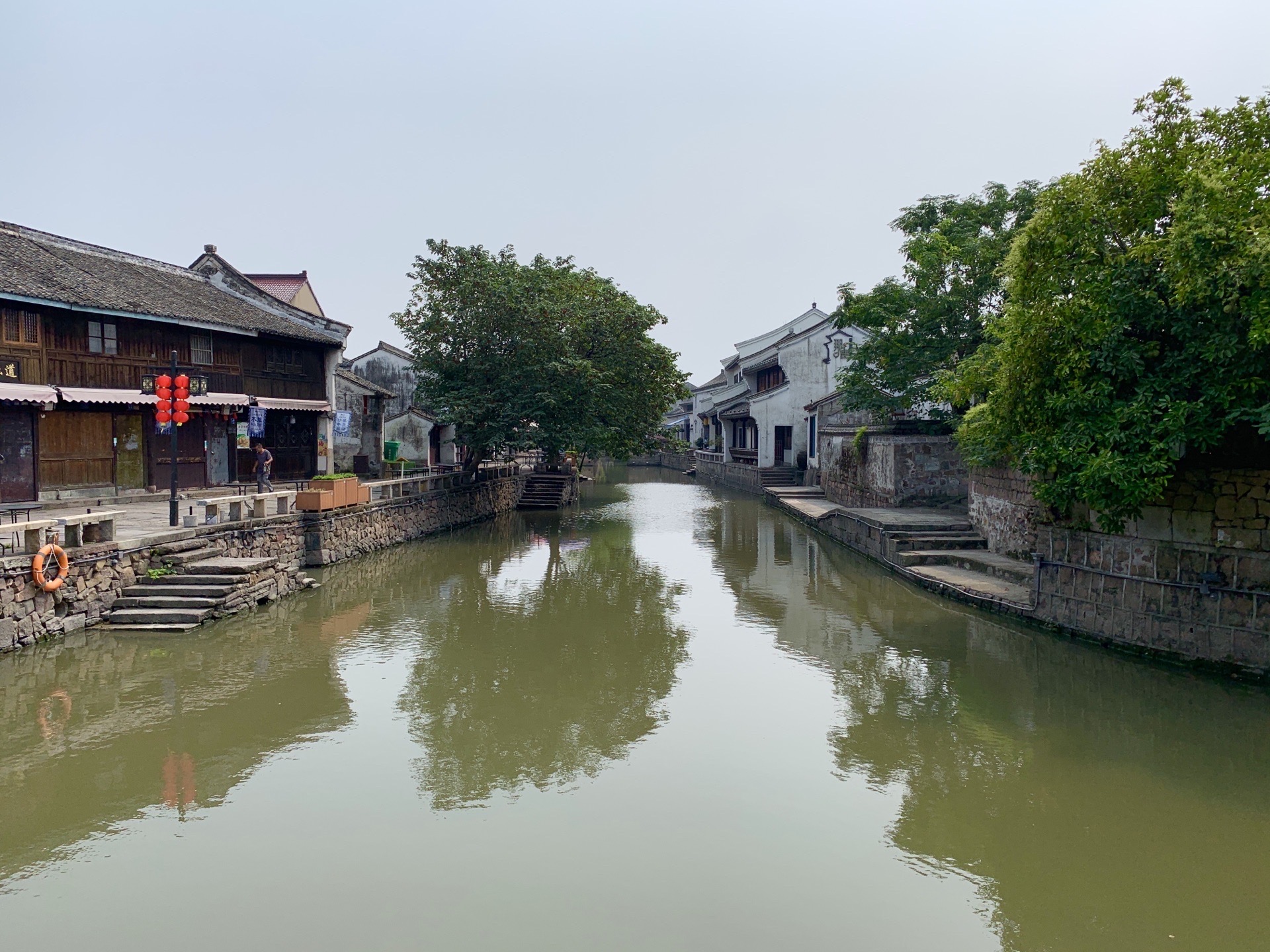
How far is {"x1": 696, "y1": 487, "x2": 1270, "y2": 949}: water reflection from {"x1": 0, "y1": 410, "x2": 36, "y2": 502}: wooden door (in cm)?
1627

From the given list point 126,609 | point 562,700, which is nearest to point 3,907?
point 562,700

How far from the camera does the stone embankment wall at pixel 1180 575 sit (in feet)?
37.2

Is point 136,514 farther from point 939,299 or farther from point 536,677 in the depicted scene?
point 939,299

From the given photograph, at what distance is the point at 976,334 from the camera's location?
24.4 m

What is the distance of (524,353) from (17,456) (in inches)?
542

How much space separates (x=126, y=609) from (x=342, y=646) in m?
3.56

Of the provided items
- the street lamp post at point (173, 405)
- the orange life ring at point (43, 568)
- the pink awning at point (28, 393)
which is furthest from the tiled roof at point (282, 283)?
the orange life ring at point (43, 568)

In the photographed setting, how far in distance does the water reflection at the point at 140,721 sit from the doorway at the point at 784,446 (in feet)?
101

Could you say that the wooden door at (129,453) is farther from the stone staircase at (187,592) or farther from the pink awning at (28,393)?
the stone staircase at (187,592)

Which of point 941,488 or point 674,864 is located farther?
point 941,488

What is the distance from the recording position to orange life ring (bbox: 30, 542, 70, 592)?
12.2 meters

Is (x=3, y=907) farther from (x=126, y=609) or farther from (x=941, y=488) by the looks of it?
(x=941, y=488)

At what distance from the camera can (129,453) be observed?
22.1 metres

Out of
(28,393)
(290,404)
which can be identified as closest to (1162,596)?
(28,393)
